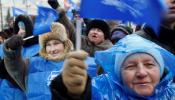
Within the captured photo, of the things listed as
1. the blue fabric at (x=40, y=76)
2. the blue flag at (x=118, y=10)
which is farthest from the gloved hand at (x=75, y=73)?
the blue fabric at (x=40, y=76)

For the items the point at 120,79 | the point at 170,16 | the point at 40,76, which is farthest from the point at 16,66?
the point at 170,16

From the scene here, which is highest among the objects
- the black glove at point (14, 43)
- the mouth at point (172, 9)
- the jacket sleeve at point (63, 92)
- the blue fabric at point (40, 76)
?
the mouth at point (172, 9)

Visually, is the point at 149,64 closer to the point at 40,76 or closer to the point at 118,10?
the point at 118,10

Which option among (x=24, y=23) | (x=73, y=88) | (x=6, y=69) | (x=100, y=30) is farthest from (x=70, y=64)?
(x=24, y=23)

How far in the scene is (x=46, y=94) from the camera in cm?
456

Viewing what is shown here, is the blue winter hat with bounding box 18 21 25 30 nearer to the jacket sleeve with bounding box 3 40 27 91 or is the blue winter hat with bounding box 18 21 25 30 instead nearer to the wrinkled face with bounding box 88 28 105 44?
the wrinkled face with bounding box 88 28 105 44

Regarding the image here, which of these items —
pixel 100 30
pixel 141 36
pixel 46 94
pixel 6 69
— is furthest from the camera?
pixel 100 30

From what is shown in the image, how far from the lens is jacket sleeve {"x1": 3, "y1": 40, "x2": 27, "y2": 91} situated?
15.9 feet

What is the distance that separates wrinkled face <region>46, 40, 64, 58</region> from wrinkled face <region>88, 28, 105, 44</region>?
112cm

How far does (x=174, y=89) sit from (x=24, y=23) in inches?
155

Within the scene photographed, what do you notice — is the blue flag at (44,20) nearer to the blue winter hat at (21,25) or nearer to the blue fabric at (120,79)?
the blue winter hat at (21,25)

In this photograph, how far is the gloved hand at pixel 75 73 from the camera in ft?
7.87

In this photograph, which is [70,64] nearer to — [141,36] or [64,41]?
[141,36]

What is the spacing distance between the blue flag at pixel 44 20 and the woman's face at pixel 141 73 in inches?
93.9
